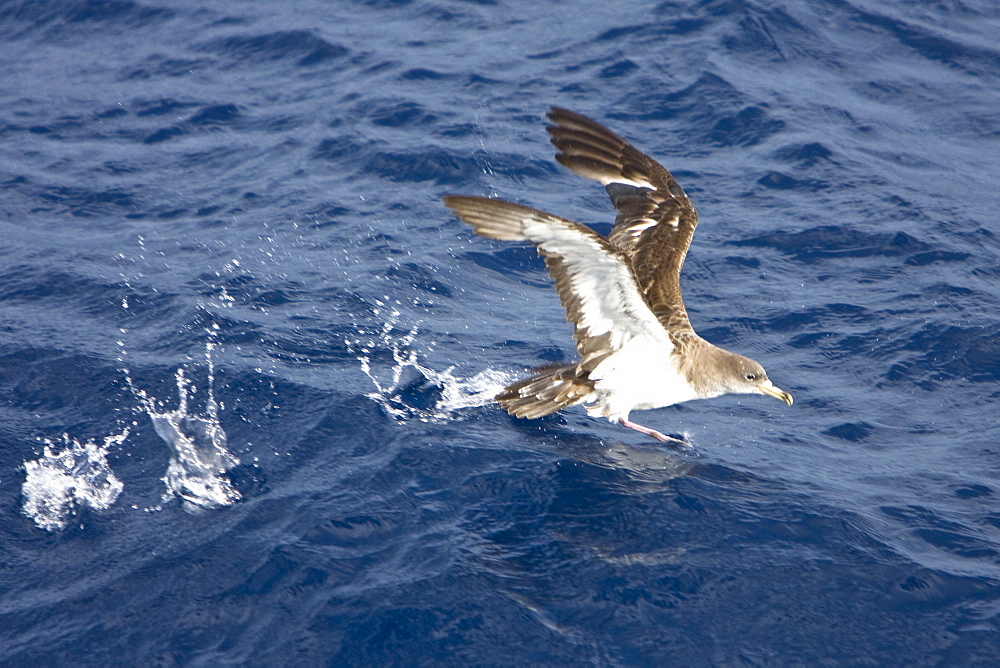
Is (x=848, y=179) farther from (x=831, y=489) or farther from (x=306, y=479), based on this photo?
(x=306, y=479)

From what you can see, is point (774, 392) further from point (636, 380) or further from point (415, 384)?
point (415, 384)

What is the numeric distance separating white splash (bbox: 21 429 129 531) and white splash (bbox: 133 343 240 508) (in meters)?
0.39

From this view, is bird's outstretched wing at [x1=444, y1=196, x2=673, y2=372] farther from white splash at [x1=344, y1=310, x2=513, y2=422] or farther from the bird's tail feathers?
white splash at [x1=344, y1=310, x2=513, y2=422]

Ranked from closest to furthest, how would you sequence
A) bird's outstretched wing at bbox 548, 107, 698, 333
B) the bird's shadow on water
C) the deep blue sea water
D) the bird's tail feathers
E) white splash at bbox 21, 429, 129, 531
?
1. the deep blue sea water
2. white splash at bbox 21, 429, 129, 531
3. the bird's shadow on water
4. the bird's tail feathers
5. bird's outstretched wing at bbox 548, 107, 698, 333

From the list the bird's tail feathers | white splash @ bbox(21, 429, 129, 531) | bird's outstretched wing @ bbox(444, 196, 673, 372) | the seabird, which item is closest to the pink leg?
the seabird

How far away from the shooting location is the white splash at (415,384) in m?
8.01

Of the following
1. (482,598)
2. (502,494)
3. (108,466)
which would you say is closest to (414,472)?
(502,494)

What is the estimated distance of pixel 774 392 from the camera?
799 centimetres

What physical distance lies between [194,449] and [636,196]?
15.0 feet

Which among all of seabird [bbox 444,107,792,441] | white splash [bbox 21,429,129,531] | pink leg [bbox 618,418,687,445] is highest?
seabird [bbox 444,107,792,441]

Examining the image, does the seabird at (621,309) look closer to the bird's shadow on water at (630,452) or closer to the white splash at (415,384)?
the bird's shadow on water at (630,452)

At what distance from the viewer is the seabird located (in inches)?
262

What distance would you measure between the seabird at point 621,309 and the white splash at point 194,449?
7.47 feet

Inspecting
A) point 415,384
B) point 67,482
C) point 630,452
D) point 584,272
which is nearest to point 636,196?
point 584,272
